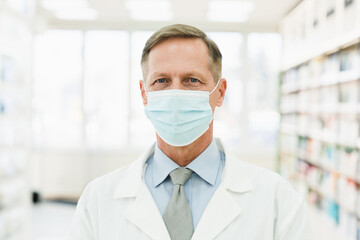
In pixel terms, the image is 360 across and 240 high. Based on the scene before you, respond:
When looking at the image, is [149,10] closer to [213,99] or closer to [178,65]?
[213,99]

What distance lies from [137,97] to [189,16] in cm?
195

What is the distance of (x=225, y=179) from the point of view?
1313mm

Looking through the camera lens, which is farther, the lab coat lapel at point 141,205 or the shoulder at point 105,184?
the shoulder at point 105,184

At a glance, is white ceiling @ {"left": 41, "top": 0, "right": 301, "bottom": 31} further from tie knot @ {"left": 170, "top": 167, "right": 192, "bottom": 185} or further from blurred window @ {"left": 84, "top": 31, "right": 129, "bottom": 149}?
tie knot @ {"left": 170, "top": 167, "right": 192, "bottom": 185}

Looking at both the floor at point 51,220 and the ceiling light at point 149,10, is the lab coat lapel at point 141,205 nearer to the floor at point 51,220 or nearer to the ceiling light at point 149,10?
the floor at point 51,220

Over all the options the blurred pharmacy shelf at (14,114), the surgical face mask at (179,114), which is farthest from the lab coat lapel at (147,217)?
the blurred pharmacy shelf at (14,114)

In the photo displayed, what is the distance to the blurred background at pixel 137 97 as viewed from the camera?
3.70 m

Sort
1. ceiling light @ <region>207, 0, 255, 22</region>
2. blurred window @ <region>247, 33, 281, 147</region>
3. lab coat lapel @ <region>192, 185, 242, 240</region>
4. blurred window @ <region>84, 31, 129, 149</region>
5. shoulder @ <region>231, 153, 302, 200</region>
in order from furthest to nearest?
blurred window @ <region>247, 33, 281, 147</region> < blurred window @ <region>84, 31, 129, 149</region> < ceiling light @ <region>207, 0, 255, 22</region> < shoulder @ <region>231, 153, 302, 200</region> < lab coat lapel @ <region>192, 185, 242, 240</region>

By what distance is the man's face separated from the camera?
1.23 m

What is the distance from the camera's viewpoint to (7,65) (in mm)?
3523

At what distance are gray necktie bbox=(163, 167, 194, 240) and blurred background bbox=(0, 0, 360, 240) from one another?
8.91 feet

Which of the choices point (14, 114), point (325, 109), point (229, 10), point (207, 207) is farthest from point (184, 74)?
point (229, 10)

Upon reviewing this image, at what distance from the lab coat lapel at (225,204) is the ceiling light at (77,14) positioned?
5.86 metres

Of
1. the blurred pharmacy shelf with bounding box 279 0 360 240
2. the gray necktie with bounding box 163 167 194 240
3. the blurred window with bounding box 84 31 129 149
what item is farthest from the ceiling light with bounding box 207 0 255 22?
the gray necktie with bounding box 163 167 194 240
